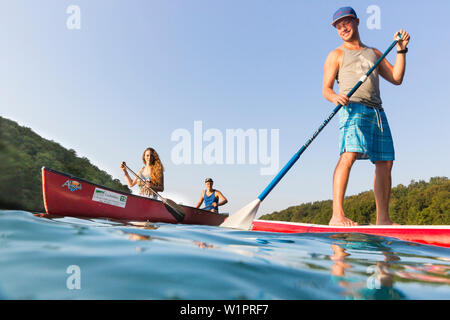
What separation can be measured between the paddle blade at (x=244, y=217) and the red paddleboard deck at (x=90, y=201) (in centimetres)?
243

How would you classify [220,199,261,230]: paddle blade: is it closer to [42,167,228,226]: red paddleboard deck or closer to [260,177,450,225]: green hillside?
[42,167,228,226]: red paddleboard deck

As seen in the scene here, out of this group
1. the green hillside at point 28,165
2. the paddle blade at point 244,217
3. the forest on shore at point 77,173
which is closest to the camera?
the paddle blade at point 244,217

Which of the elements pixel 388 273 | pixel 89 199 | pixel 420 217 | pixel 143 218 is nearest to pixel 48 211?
pixel 89 199

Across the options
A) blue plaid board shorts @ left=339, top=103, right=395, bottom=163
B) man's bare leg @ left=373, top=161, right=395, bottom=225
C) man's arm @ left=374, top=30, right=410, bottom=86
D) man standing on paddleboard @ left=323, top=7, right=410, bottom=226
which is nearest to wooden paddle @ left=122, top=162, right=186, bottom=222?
man standing on paddleboard @ left=323, top=7, right=410, bottom=226

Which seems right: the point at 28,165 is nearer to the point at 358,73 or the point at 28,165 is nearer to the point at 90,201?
the point at 90,201

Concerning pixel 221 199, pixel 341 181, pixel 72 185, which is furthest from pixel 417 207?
pixel 72 185

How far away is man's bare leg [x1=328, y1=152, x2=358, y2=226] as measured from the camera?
3.80 metres

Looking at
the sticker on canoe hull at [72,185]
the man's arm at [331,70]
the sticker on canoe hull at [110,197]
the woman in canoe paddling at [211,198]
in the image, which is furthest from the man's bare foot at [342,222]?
the woman in canoe paddling at [211,198]

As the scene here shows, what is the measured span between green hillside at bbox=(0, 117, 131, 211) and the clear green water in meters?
32.0

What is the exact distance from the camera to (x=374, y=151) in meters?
3.99

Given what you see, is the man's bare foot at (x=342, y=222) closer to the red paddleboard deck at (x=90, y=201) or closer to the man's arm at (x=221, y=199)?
the red paddleboard deck at (x=90, y=201)

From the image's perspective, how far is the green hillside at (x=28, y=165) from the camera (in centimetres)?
2958

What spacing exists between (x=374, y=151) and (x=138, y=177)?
5.01 m
